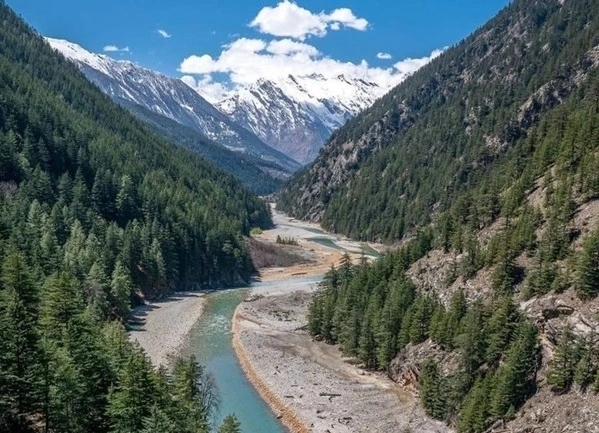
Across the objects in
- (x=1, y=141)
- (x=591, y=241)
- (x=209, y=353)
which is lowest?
(x=209, y=353)

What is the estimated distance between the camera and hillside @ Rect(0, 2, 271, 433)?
37.8m

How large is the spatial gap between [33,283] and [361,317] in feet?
143

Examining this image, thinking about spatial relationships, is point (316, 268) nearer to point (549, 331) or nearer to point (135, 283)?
point (135, 283)

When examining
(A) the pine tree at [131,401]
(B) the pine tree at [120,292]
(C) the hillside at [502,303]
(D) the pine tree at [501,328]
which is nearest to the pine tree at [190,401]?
(A) the pine tree at [131,401]

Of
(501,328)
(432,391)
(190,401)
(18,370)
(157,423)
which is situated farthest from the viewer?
(432,391)

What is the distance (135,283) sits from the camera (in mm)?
115875

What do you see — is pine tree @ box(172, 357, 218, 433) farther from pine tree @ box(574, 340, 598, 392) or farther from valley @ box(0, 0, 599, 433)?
pine tree @ box(574, 340, 598, 392)

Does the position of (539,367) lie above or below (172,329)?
above

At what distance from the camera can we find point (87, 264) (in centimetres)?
9875

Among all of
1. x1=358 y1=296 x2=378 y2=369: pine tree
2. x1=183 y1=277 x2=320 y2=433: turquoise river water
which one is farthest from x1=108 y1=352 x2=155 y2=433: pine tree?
x1=358 y1=296 x2=378 y2=369: pine tree

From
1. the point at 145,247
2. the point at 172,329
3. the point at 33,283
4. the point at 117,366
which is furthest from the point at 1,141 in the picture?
the point at 117,366

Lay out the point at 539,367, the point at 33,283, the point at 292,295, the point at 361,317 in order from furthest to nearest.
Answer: the point at 292,295
the point at 361,317
the point at 539,367
the point at 33,283

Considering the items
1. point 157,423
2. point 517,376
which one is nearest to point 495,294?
point 517,376

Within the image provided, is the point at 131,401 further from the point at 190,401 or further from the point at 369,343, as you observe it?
the point at 369,343
